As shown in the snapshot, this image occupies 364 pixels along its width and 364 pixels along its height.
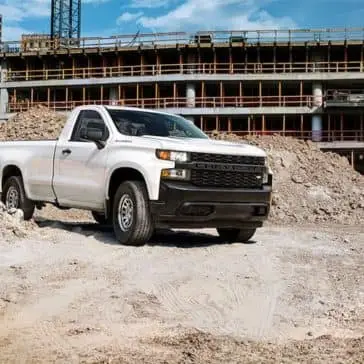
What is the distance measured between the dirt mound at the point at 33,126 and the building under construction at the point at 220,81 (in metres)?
20.7

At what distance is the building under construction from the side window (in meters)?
43.2

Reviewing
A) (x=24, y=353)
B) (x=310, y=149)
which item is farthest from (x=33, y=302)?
(x=310, y=149)

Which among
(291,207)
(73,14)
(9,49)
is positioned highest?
(73,14)

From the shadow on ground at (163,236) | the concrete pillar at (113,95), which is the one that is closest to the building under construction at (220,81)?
the concrete pillar at (113,95)

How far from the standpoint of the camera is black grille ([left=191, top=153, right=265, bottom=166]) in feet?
28.3

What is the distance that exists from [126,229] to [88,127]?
2.04m

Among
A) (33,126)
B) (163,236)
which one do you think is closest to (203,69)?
(33,126)

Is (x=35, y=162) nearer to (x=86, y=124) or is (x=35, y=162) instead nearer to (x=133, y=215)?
(x=86, y=124)

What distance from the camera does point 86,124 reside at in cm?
1004

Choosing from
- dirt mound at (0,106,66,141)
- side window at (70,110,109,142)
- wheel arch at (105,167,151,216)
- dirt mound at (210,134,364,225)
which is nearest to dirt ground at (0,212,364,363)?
wheel arch at (105,167,151,216)

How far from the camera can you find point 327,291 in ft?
22.0

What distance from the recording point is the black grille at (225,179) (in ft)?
28.3

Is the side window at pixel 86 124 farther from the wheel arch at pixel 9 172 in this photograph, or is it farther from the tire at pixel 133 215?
the wheel arch at pixel 9 172

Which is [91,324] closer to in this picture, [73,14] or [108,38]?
[108,38]
